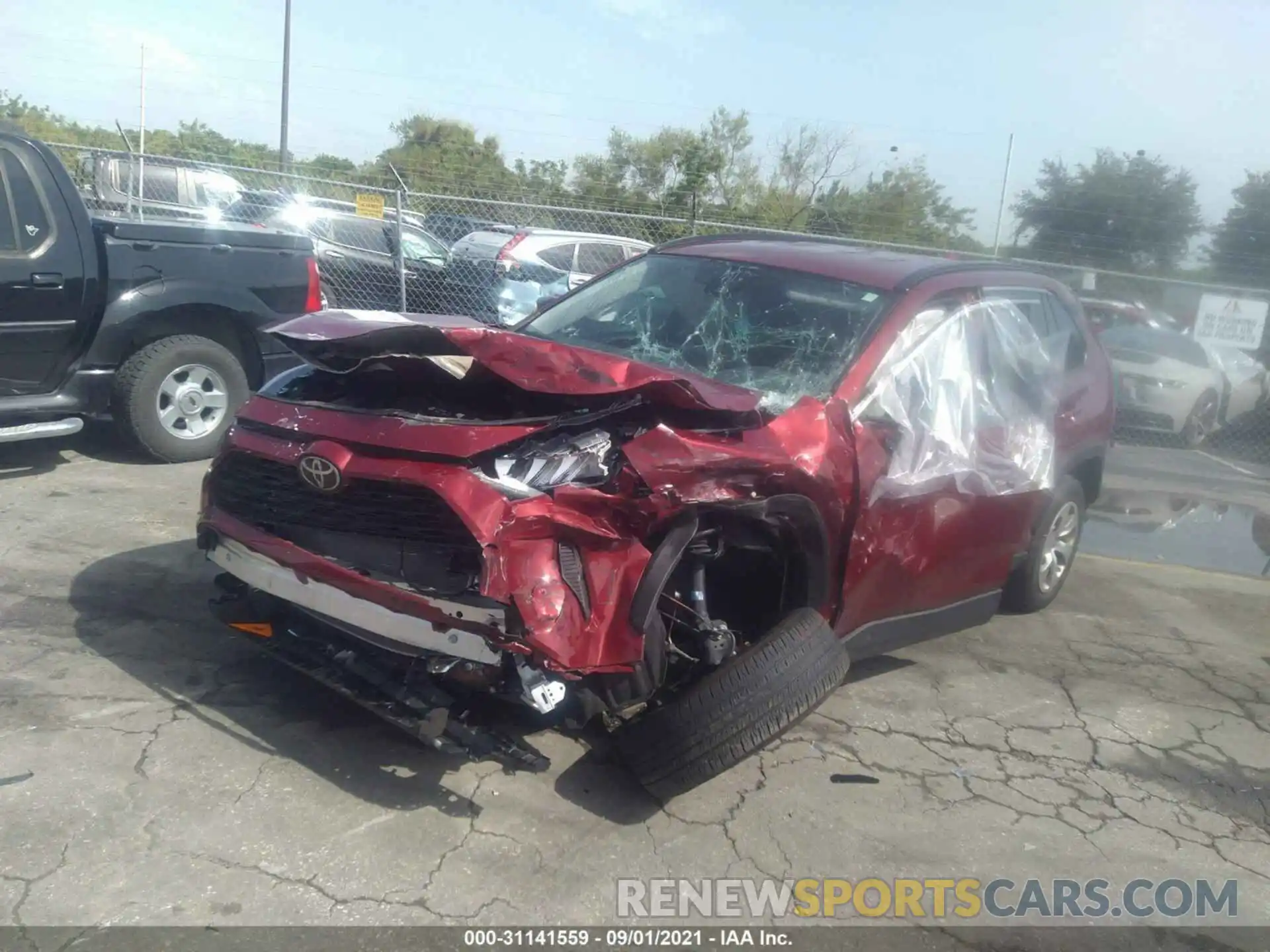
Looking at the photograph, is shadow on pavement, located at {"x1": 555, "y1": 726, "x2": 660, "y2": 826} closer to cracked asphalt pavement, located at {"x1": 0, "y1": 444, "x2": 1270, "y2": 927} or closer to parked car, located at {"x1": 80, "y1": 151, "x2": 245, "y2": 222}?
cracked asphalt pavement, located at {"x1": 0, "y1": 444, "x2": 1270, "y2": 927}

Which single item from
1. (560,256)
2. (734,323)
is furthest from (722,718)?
(560,256)

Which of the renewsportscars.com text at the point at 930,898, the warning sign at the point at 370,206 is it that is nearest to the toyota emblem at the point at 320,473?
the renewsportscars.com text at the point at 930,898

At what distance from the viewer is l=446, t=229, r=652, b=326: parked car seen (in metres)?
11.6

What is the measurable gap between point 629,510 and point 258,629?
144 cm

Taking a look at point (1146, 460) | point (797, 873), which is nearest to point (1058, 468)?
point (797, 873)

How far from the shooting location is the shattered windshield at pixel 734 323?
4.32 m

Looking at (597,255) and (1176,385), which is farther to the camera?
(597,255)

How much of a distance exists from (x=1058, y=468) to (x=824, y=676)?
234 centimetres

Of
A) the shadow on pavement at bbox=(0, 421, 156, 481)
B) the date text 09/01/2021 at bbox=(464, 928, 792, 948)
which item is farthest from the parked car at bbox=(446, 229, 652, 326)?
the date text 09/01/2021 at bbox=(464, 928, 792, 948)

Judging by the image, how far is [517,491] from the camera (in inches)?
124

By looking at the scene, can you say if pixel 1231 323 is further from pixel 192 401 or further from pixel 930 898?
pixel 930 898

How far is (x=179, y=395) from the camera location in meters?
6.85

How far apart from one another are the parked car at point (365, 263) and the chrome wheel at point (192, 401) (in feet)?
13.7

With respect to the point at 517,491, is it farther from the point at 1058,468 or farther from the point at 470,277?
the point at 470,277
